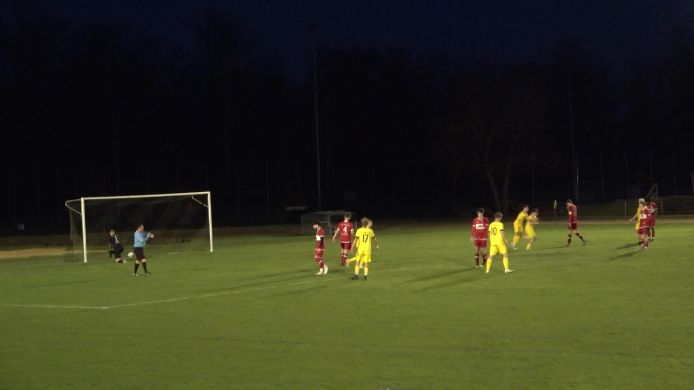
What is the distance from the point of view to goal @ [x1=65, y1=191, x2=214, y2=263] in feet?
159

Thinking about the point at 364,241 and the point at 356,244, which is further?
the point at 356,244

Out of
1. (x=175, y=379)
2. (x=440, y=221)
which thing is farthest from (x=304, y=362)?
(x=440, y=221)

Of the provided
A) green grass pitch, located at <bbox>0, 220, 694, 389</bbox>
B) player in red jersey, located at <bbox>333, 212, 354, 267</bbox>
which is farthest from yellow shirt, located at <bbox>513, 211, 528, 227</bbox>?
player in red jersey, located at <bbox>333, 212, 354, 267</bbox>

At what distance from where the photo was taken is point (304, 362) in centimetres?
1307

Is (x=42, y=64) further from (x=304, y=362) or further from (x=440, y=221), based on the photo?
(x=304, y=362)

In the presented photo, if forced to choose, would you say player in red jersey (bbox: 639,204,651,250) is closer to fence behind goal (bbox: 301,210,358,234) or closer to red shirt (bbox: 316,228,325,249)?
red shirt (bbox: 316,228,325,249)

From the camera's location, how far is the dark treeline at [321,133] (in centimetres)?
6900

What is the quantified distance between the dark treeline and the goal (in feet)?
12.8

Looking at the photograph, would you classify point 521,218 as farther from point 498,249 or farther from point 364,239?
Answer: point 364,239

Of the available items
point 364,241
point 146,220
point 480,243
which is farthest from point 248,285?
point 146,220

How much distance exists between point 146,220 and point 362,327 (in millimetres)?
43401

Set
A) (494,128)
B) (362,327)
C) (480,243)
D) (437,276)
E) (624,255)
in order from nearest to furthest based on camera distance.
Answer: (362,327) → (437,276) → (480,243) → (624,255) → (494,128)

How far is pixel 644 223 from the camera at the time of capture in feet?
105

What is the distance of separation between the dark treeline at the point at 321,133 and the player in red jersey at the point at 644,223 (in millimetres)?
34883
